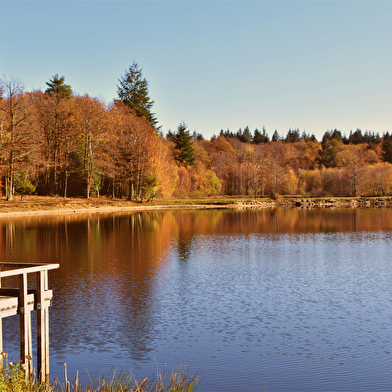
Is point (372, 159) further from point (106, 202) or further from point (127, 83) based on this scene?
point (106, 202)

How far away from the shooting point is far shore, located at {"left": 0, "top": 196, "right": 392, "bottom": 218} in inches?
1937

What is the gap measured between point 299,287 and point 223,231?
19.6 m

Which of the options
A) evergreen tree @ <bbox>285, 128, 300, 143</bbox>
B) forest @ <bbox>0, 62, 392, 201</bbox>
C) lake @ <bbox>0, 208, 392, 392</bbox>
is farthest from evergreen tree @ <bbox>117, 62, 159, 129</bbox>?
evergreen tree @ <bbox>285, 128, 300, 143</bbox>

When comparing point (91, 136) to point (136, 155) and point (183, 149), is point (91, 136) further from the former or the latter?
point (183, 149)

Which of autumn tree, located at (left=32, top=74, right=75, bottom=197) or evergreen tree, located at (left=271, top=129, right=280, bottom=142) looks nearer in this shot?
autumn tree, located at (left=32, top=74, right=75, bottom=197)

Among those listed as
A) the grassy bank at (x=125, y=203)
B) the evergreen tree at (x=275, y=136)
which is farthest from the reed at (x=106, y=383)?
the evergreen tree at (x=275, y=136)

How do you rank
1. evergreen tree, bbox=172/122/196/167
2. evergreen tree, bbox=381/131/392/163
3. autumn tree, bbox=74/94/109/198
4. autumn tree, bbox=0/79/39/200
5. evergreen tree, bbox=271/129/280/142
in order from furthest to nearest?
evergreen tree, bbox=271/129/280/142 → evergreen tree, bbox=381/131/392/163 → evergreen tree, bbox=172/122/196/167 → autumn tree, bbox=74/94/109/198 → autumn tree, bbox=0/79/39/200

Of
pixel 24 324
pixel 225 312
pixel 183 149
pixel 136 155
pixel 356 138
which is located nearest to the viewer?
pixel 24 324

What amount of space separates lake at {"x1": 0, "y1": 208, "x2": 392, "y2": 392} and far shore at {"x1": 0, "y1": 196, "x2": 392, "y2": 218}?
22583mm

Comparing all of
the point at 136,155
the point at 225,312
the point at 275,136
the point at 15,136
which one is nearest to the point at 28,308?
the point at 225,312

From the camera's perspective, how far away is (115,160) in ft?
210

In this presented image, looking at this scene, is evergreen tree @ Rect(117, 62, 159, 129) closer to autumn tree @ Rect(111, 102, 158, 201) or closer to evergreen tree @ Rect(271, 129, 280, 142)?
autumn tree @ Rect(111, 102, 158, 201)

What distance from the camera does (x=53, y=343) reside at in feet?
35.1

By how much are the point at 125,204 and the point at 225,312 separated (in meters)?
48.3
